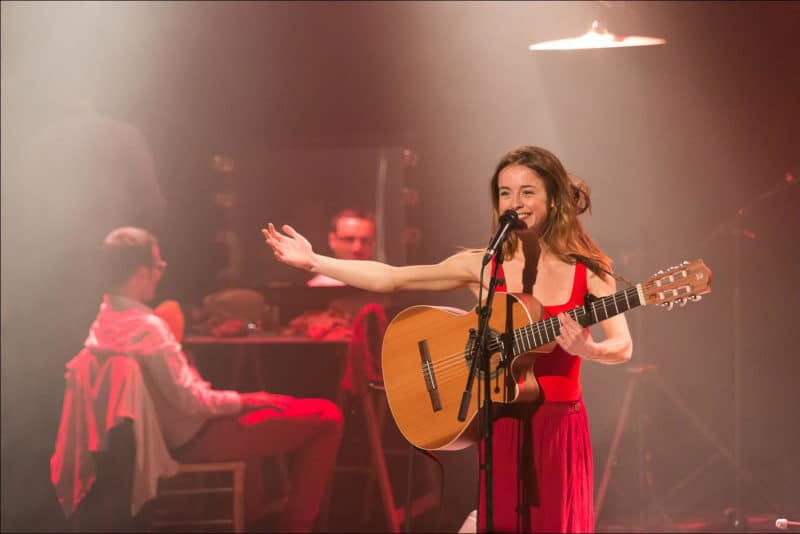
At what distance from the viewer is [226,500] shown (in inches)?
193

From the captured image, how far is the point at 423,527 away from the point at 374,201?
1.91 metres

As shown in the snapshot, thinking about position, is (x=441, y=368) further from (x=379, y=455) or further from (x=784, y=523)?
(x=379, y=455)

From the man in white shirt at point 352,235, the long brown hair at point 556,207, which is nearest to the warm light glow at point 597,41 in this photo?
the man in white shirt at point 352,235

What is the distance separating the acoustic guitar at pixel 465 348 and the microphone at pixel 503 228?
212 mm

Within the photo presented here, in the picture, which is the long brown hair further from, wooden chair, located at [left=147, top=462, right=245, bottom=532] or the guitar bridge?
wooden chair, located at [left=147, top=462, right=245, bottom=532]

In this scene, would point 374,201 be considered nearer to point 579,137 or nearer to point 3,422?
→ point 579,137

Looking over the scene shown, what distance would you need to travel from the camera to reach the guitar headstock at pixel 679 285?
243cm

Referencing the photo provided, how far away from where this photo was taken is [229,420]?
4844mm

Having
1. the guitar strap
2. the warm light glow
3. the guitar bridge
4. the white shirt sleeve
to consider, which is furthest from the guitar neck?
the white shirt sleeve

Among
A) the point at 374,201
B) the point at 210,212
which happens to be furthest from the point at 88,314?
the point at 374,201

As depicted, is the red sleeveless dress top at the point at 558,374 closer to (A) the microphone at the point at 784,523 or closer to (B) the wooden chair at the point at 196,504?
(A) the microphone at the point at 784,523

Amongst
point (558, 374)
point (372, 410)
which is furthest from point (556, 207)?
point (372, 410)

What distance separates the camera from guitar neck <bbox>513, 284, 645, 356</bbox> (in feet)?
8.33

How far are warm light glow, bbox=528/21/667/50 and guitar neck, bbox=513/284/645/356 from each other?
7.09 ft
